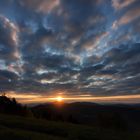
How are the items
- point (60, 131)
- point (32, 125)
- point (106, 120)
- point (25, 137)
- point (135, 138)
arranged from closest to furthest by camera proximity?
point (25, 137)
point (135, 138)
point (60, 131)
point (32, 125)
point (106, 120)

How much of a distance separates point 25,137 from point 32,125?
30.4 feet

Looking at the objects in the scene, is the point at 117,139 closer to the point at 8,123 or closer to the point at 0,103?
the point at 8,123

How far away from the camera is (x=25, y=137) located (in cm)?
2431

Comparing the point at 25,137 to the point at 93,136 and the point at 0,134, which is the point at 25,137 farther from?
the point at 93,136

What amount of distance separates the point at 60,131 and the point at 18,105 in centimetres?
6535

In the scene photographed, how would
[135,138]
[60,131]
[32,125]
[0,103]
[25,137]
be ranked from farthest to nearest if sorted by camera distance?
→ [0,103], [32,125], [60,131], [135,138], [25,137]

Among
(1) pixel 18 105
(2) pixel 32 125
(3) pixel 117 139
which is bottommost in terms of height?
(3) pixel 117 139

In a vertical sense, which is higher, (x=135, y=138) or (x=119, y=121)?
(x=119, y=121)

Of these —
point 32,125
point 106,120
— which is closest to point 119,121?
point 106,120

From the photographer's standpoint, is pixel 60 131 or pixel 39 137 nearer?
pixel 39 137

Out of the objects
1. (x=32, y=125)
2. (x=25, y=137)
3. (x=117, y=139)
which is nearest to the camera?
(x=25, y=137)

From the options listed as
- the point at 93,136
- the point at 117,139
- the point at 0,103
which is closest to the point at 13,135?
the point at 93,136

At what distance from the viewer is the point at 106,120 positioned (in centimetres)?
6606

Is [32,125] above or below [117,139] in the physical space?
above
